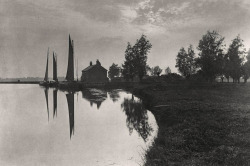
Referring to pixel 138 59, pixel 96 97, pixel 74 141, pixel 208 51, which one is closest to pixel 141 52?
pixel 138 59

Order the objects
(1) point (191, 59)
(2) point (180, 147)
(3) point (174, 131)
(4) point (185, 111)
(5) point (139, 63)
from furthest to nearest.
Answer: (1) point (191, 59)
(5) point (139, 63)
(4) point (185, 111)
(3) point (174, 131)
(2) point (180, 147)

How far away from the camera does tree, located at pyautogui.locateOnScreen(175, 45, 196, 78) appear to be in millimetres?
89500

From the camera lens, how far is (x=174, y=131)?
12188 millimetres

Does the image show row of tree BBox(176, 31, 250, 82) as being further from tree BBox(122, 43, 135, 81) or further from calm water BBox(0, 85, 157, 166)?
calm water BBox(0, 85, 157, 166)

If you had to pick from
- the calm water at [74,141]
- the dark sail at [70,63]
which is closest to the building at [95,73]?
the dark sail at [70,63]

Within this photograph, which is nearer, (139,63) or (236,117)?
(236,117)

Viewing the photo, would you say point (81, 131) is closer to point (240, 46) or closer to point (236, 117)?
point (236, 117)

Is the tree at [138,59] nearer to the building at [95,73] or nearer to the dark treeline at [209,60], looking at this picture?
the dark treeline at [209,60]

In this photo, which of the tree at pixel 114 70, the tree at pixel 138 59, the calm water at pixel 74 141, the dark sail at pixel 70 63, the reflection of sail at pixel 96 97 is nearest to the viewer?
the calm water at pixel 74 141

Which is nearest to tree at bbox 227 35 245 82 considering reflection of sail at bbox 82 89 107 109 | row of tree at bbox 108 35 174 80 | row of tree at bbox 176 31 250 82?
row of tree at bbox 176 31 250 82

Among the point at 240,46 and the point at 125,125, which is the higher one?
the point at 240,46

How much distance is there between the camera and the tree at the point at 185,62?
89500mm

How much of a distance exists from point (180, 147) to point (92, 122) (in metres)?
10.3

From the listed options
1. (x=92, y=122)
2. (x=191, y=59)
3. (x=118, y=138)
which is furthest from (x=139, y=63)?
(x=118, y=138)
